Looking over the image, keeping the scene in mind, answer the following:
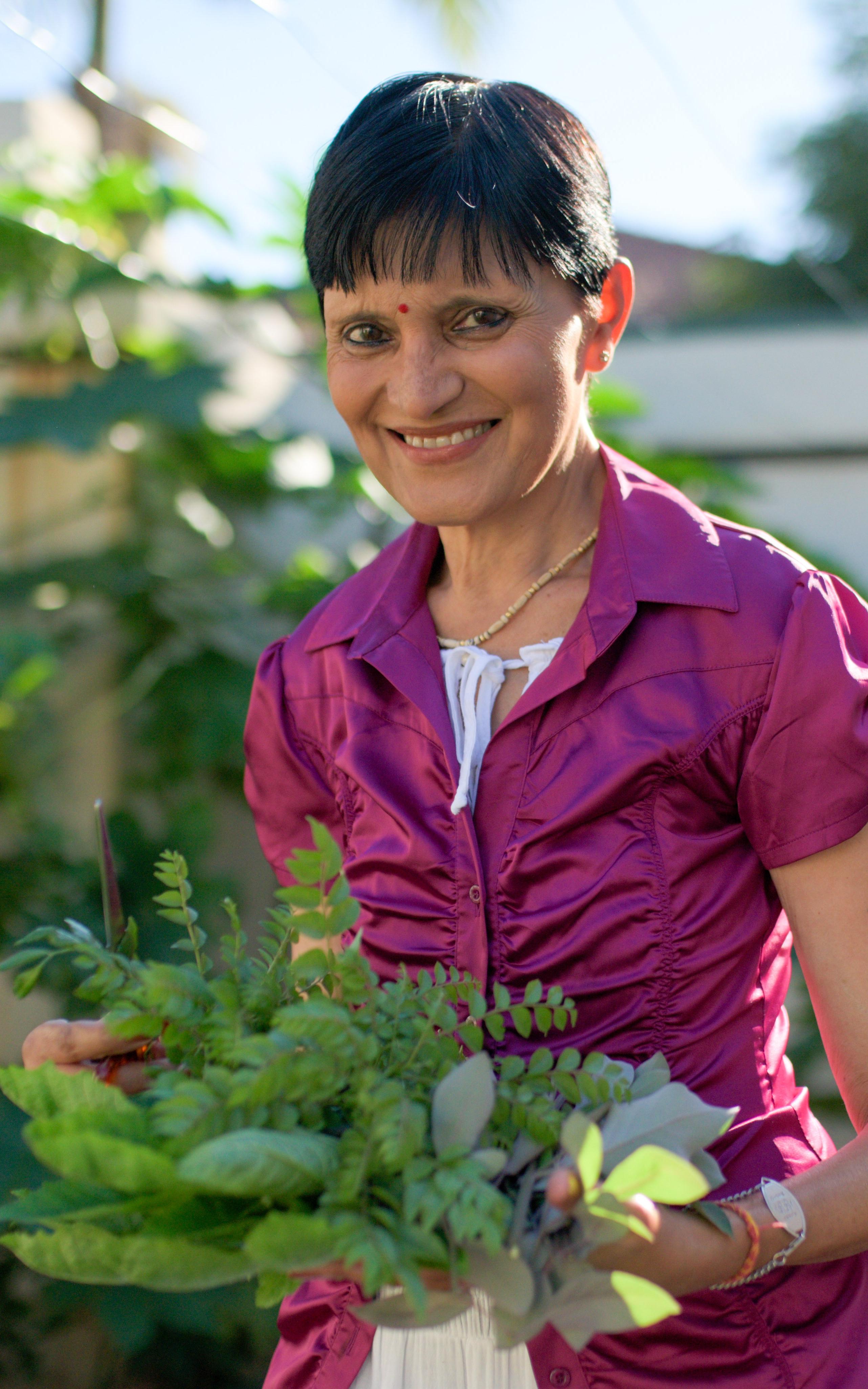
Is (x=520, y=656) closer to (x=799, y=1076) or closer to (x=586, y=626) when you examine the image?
(x=586, y=626)

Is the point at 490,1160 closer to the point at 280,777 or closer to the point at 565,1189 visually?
the point at 565,1189

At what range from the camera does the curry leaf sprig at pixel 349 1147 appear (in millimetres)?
818

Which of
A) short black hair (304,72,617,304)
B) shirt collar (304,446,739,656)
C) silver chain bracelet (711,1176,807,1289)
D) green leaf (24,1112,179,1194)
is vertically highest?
short black hair (304,72,617,304)

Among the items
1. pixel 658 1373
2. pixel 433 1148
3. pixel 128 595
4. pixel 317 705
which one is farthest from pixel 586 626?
pixel 128 595

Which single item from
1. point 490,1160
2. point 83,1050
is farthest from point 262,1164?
point 83,1050

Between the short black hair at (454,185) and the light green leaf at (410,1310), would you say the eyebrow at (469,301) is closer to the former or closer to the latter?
the short black hair at (454,185)

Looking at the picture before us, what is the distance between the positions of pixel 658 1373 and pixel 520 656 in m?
0.67

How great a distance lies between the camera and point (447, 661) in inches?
53.9

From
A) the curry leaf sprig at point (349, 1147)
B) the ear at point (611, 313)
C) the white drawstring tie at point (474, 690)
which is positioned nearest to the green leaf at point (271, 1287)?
the curry leaf sprig at point (349, 1147)

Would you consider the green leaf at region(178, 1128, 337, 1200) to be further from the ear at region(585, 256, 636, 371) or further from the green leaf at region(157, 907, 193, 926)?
the ear at region(585, 256, 636, 371)

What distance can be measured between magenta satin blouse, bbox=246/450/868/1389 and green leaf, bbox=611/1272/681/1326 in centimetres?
33

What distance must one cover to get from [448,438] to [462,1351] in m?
0.84

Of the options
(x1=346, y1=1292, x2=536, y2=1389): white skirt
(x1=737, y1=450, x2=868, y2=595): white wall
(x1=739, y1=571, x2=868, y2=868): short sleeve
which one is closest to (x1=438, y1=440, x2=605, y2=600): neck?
(x1=739, y1=571, x2=868, y2=868): short sleeve

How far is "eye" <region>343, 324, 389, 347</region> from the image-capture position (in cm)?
122
